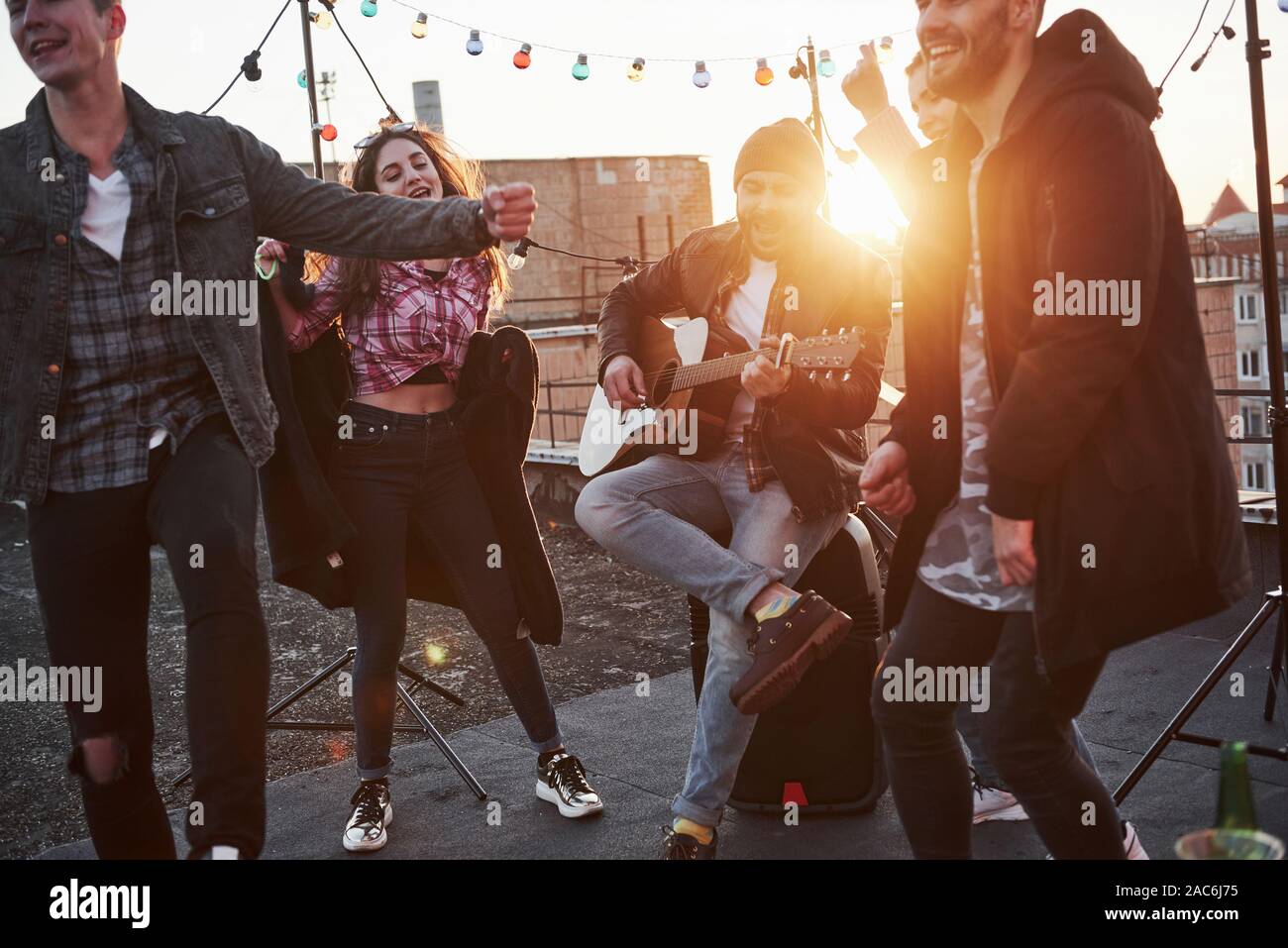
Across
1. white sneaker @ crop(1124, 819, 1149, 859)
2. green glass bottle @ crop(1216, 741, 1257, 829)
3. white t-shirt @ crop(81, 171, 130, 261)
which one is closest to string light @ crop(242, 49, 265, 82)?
white t-shirt @ crop(81, 171, 130, 261)

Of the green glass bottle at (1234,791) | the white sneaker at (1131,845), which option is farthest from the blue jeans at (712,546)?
the green glass bottle at (1234,791)

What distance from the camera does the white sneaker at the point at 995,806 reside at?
3.33 m

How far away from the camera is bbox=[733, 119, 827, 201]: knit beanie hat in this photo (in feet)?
11.4

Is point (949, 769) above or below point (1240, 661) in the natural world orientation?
above

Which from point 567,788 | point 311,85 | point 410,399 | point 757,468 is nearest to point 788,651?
point 757,468

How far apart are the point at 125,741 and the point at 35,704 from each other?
2.97m

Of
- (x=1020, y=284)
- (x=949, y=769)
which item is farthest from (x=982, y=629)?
(x=1020, y=284)

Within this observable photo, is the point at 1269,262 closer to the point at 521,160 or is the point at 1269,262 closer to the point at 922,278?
the point at 922,278

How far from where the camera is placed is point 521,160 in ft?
100

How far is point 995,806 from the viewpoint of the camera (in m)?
3.34

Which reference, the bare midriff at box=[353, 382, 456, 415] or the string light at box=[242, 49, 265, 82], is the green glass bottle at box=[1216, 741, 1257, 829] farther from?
the string light at box=[242, 49, 265, 82]

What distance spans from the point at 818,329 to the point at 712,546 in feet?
2.23

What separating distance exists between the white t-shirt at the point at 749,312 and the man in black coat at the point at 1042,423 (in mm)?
1219
